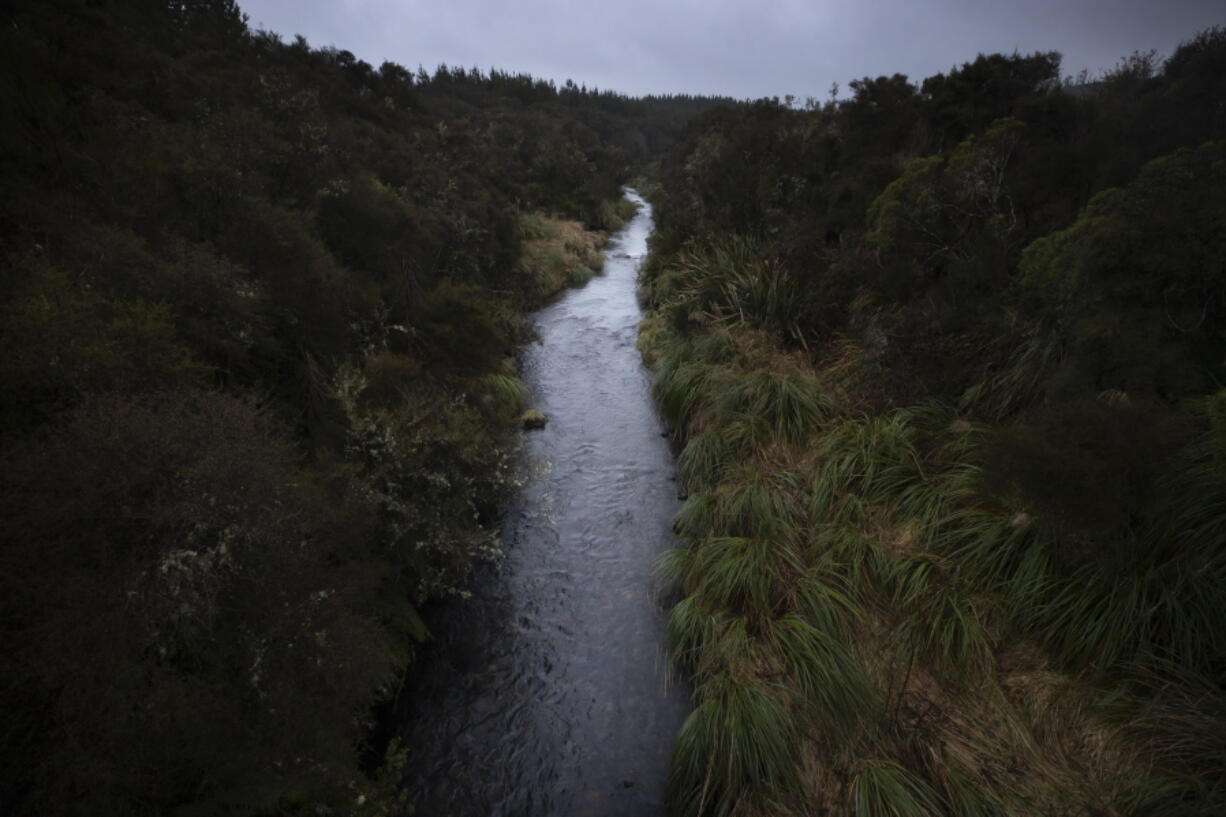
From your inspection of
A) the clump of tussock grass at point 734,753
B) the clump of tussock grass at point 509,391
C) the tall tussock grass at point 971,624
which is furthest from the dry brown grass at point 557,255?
the clump of tussock grass at point 734,753

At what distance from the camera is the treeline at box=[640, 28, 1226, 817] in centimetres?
379

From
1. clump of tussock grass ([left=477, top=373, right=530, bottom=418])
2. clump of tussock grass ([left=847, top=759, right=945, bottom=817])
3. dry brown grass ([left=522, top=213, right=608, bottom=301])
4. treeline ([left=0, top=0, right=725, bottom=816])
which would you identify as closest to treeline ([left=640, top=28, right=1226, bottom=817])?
clump of tussock grass ([left=847, top=759, right=945, bottom=817])

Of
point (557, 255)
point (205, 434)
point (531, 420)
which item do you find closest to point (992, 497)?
point (205, 434)

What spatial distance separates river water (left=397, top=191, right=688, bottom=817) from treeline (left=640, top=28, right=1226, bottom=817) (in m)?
0.57

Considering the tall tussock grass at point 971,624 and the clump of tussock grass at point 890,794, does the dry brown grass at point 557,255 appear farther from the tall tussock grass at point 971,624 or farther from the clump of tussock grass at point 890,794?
the clump of tussock grass at point 890,794

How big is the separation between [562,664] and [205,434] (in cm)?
434

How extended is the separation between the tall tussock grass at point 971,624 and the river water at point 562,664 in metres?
0.59

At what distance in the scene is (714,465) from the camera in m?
8.58

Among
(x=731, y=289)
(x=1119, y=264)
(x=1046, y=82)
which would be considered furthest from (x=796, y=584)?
(x=1046, y=82)

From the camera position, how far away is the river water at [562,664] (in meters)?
5.00

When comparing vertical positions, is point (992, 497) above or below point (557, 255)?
above

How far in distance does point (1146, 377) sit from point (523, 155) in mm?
32046

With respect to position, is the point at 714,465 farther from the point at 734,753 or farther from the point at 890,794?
the point at 890,794

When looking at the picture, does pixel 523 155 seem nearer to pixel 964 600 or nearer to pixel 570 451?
pixel 570 451
